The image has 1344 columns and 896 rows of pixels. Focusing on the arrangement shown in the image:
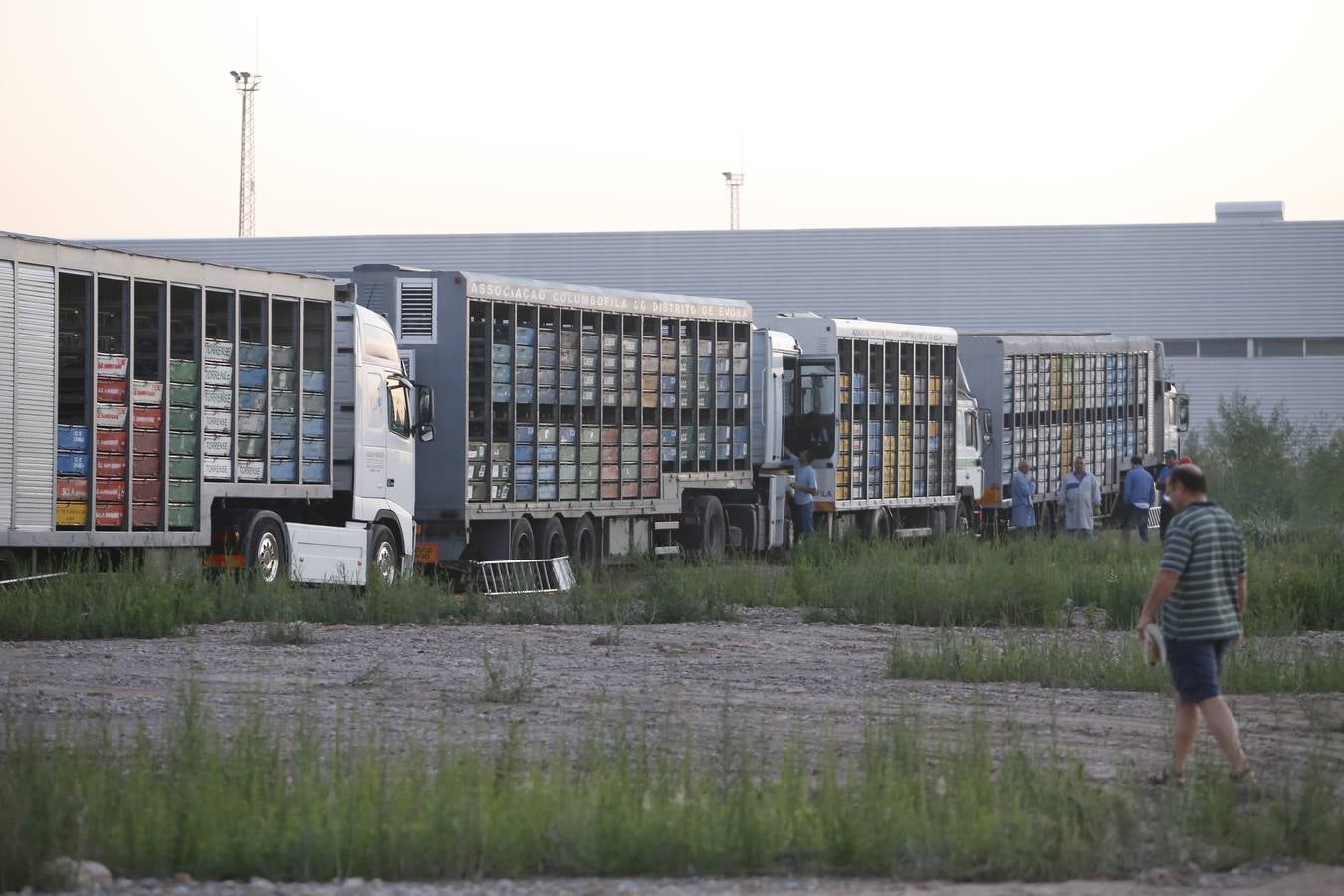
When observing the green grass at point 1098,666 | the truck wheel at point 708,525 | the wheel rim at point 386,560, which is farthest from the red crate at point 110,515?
the truck wheel at point 708,525

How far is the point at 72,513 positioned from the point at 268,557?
281cm

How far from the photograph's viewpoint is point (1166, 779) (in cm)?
961

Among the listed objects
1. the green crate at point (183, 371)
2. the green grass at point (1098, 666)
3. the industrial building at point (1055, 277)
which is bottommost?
the green grass at point (1098, 666)

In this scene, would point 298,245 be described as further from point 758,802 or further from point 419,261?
point 758,802

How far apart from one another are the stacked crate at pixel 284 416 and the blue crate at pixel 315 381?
0.27m

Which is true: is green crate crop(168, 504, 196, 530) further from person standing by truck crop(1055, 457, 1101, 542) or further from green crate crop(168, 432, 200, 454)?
person standing by truck crop(1055, 457, 1101, 542)

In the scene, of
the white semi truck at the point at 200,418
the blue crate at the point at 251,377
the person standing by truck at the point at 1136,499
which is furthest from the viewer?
the person standing by truck at the point at 1136,499

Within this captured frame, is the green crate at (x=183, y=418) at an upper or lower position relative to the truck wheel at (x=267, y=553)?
upper

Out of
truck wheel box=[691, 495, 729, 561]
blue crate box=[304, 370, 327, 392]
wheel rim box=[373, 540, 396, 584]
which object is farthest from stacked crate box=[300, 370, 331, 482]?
truck wheel box=[691, 495, 729, 561]

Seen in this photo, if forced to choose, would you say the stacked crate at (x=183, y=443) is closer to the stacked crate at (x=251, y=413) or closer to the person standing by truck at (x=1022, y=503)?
the stacked crate at (x=251, y=413)

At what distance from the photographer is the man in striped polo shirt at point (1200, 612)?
9664 mm

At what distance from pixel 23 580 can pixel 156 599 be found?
113 centimetres

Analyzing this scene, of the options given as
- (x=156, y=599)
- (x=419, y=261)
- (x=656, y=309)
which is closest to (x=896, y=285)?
(x=419, y=261)

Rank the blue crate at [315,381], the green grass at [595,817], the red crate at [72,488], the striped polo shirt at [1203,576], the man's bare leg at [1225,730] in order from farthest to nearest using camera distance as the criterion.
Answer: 1. the blue crate at [315,381]
2. the red crate at [72,488]
3. the striped polo shirt at [1203,576]
4. the man's bare leg at [1225,730]
5. the green grass at [595,817]
